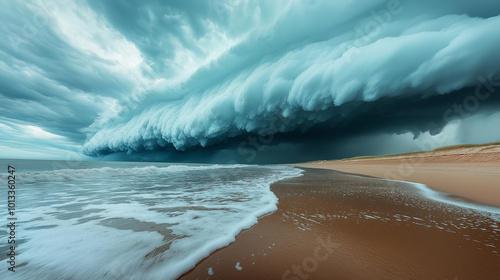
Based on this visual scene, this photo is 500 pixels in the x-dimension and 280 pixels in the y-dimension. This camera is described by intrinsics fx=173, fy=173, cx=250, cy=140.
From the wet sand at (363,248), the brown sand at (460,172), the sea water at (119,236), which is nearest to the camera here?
the wet sand at (363,248)

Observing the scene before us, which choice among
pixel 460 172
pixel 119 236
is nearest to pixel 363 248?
pixel 119 236

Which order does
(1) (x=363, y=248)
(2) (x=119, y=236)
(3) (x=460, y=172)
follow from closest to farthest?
1. (1) (x=363, y=248)
2. (2) (x=119, y=236)
3. (3) (x=460, y=172)

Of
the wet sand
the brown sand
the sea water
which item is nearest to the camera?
the wet sand

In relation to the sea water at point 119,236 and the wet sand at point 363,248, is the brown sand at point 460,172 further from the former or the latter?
the sea water at point 119,236

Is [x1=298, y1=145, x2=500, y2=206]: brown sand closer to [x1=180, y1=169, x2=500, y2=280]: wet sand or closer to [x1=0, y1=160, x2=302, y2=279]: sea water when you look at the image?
[x1=180, y1=169, x2=500, y2=280]: wet sand

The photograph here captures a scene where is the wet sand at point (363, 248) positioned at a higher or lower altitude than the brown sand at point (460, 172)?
higher

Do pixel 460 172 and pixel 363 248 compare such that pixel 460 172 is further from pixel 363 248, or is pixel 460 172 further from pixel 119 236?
pixel 119 236

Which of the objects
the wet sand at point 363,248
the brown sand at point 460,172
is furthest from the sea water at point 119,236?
the brown sand at point 460,172

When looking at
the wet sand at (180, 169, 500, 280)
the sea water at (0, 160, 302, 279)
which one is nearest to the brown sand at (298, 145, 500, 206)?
the wet sand at (180, 169, 500, 280)

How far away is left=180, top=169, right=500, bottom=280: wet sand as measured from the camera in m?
1.96

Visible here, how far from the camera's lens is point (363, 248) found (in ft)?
8.16

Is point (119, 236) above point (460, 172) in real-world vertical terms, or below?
above

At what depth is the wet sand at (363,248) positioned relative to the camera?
196 cm

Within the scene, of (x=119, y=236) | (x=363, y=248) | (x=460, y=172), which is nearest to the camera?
(x=363, y=248)
